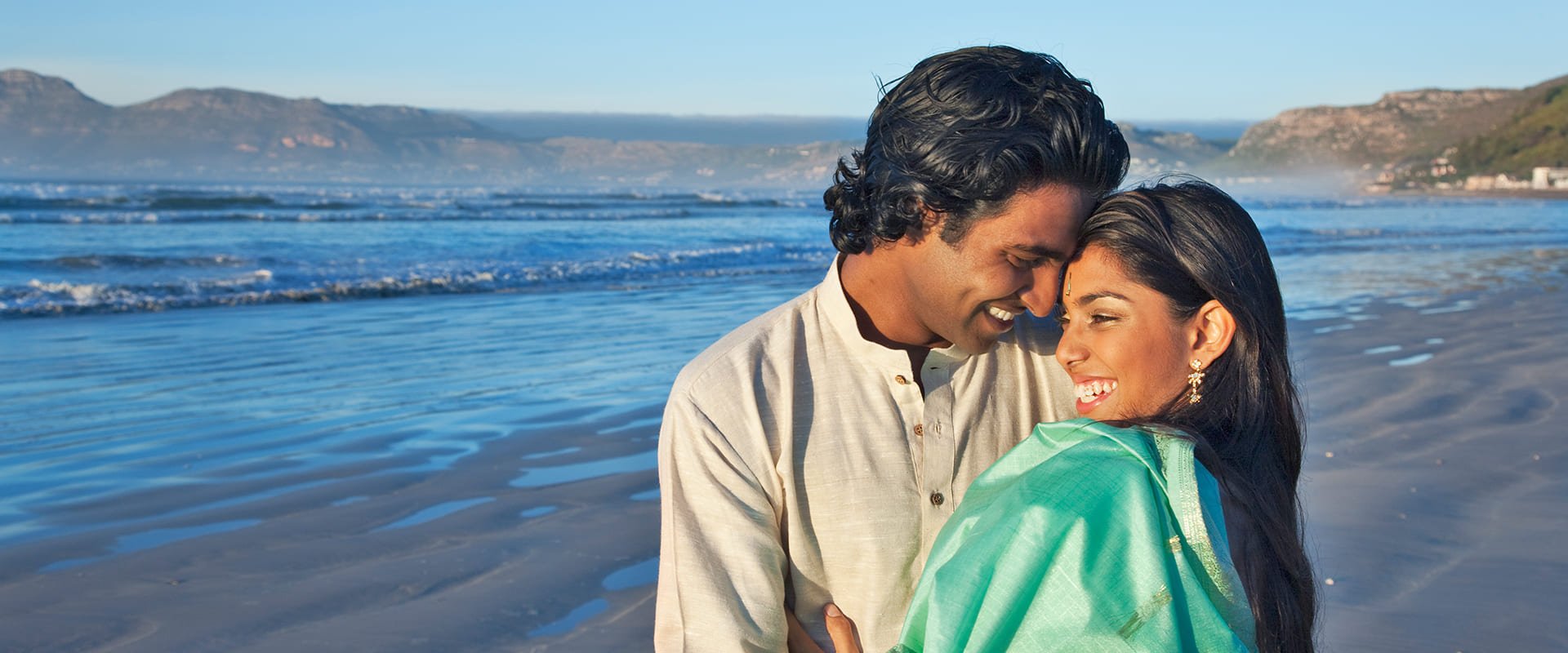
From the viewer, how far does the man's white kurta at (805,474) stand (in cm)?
213

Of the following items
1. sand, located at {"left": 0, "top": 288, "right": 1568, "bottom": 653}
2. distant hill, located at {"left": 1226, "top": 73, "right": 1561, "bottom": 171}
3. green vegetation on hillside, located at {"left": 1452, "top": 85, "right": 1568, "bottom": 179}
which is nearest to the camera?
sand, located at {"left": 0, "top": 288, "right": 1568, "bottom": 653}

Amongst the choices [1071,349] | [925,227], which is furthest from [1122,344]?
[925,227]

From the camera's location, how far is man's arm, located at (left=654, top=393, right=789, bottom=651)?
2117mm

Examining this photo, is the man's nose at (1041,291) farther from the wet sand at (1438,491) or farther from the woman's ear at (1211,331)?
the wet sand at (1438,491)

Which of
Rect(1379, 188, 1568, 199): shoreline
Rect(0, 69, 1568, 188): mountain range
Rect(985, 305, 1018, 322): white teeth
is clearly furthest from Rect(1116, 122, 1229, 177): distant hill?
Rect(985, 305, 1018, 322): white teeth

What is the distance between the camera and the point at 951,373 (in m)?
2.37

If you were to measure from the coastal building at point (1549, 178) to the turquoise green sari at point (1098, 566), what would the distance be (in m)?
57.9

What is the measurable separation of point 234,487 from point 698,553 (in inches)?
166

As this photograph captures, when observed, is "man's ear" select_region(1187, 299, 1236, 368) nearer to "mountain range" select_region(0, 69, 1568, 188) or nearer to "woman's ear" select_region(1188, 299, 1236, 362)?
"woman's ear" select_region(1188, 299, 1236, 362)

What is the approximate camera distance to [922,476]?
227 centimetres

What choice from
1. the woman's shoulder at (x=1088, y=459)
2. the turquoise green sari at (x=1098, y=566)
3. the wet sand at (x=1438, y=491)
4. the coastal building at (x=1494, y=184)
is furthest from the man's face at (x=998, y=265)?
the coastal building at (x=1494, y=184)

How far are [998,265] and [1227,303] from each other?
401 mm

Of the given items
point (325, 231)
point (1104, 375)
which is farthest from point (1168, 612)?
point (325, 231)

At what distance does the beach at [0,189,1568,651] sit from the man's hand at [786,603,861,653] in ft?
6.18
